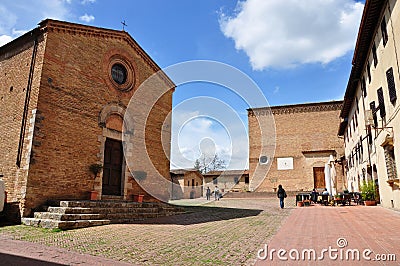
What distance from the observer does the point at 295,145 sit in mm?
31031

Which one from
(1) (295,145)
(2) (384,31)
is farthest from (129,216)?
(1) (295,145)

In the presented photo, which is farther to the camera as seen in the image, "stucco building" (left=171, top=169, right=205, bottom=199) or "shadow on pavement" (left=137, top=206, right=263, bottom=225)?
"stucco building" (left=171, top=169, right=205, bottom=199)

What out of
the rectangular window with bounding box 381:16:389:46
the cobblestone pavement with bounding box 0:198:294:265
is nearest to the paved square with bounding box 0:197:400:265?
the cobblestone pavement with bounding box 0:198:294:265

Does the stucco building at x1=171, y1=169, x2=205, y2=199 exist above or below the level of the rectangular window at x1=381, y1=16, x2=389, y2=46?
below

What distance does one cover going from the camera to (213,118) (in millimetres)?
13047

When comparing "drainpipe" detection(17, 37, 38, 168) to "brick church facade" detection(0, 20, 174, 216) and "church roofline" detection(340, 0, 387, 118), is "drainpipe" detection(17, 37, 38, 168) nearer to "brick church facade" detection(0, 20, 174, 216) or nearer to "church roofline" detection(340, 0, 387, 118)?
"brick church facade" detection(0, 20, 174, 216)

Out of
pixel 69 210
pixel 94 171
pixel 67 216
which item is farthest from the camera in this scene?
pixel 94 171

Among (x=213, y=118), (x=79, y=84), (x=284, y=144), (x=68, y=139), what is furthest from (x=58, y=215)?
(x=284, y=144)

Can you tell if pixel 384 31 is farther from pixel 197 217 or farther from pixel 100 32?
pixel 100 32

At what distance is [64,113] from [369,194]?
47.0 feet

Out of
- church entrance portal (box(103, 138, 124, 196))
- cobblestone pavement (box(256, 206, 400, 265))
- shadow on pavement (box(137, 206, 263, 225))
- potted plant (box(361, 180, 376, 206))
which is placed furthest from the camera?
potted plant (box(361, 180, 376, 206))

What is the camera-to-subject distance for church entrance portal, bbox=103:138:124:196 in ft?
40.8

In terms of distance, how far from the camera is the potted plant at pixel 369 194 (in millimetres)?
13930

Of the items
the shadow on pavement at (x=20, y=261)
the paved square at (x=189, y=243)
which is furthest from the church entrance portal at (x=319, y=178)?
the shadow on pavement at (x=20, y=261)
